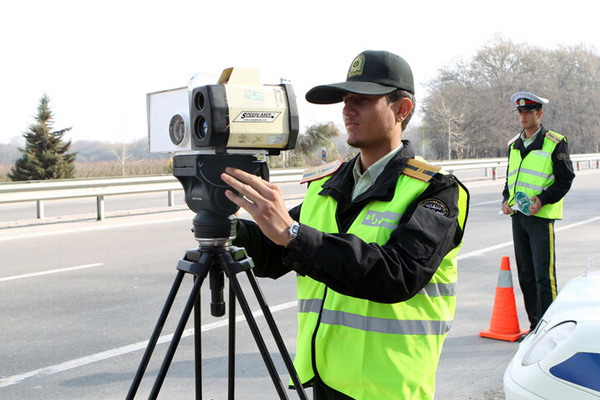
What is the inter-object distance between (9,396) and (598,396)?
3334 mm

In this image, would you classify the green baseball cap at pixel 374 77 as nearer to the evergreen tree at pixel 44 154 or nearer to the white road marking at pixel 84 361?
the white road marking at pixel 84 361

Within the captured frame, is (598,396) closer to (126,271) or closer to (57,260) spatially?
(126,271)

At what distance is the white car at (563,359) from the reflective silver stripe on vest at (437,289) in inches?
30.2

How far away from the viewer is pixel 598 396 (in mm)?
2496

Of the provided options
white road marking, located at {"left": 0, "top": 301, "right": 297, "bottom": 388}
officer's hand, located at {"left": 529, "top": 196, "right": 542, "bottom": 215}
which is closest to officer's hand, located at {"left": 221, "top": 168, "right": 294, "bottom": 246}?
white road marking, located at {"left": 0, "top": 301, "right": 297, "bottom": 388}

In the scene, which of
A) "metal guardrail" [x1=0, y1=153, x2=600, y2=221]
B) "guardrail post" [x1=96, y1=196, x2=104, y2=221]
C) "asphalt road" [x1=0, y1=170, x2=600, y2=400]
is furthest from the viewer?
"guardrail post" [x1=96, y1=196, x2=104, y2=221]

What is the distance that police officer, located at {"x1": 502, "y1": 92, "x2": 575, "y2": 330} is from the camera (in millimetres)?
5359

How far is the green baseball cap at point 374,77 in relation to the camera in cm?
220

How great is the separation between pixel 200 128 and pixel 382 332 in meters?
0.83

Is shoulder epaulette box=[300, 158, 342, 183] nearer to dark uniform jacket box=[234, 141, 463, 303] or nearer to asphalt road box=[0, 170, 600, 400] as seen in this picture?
dark uniform jacket box=[234, 141, 463, 303]

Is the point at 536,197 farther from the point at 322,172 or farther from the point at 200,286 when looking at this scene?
the point at 200,286

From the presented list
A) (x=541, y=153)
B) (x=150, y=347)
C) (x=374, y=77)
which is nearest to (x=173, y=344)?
(x=150, y=347)

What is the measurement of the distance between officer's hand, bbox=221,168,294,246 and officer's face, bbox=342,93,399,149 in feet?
1.62

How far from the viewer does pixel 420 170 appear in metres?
2.18
